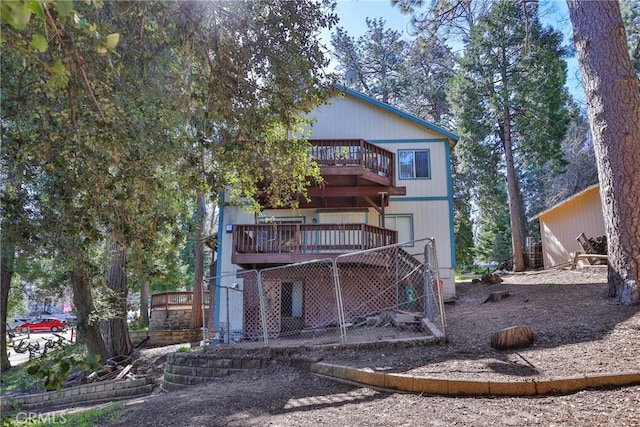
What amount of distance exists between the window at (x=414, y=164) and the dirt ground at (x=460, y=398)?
8450 mm

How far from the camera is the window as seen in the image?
16.0 metres

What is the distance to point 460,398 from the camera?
4375mm

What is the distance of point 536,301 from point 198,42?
8.80 meters

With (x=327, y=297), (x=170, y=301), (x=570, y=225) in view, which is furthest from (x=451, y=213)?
(x=170, y=301)

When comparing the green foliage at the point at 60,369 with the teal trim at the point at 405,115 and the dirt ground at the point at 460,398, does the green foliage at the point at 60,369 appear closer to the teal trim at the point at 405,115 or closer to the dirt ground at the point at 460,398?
the dirt ground at the point at 460,398

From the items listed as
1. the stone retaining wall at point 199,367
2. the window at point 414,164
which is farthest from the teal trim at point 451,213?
the stone retaining wall at point 199,367

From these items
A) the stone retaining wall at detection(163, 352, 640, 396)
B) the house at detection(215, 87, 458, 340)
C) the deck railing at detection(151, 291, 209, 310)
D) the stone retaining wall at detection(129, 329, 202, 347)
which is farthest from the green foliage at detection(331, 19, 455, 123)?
the stone retaining wall at detection(163, 352, 640, 396)

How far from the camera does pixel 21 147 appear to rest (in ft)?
14.1

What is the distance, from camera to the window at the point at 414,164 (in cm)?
1598

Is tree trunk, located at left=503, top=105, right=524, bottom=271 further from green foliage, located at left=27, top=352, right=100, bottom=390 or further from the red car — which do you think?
the red car

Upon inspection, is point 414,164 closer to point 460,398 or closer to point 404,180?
point 404,180

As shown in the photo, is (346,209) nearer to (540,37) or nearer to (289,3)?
(289,3)

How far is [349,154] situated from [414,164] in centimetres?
339

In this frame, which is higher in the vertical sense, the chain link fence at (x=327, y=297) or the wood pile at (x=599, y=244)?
the wood pile at (x=599, y=244)
